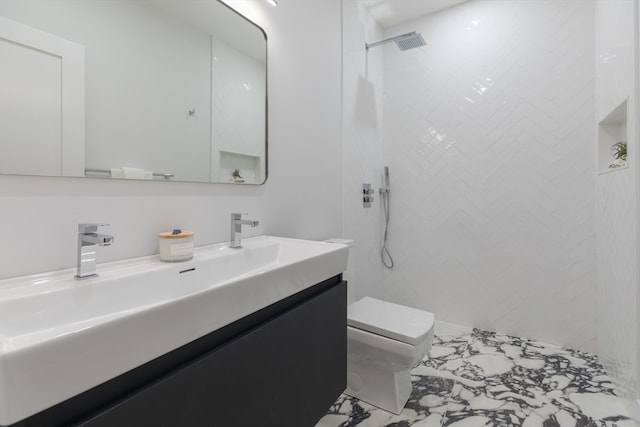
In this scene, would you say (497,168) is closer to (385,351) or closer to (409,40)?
(409,40)

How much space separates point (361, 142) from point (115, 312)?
6.73 feet

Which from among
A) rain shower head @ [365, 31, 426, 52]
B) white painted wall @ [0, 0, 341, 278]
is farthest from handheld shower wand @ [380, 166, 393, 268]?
rain shower head @ [365, 31, 426, 52]

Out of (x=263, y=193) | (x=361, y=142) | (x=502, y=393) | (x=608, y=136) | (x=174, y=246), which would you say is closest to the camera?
(x=174, y=246)

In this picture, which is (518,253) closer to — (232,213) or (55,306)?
(232,213)

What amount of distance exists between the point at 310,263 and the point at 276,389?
0.40 metres

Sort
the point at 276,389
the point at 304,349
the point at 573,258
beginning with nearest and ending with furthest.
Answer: the point at 276,389 < the point at 304,349 < the point at 573,258

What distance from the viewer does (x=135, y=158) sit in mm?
1109

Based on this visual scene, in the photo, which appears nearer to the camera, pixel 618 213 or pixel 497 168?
pixel 618 213

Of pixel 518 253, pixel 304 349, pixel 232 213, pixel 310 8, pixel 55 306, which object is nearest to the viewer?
pixel 55 306

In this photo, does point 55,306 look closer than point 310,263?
Yes

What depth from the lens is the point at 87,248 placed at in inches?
34.5

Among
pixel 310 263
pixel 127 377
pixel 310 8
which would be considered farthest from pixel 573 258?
pixel 127 377

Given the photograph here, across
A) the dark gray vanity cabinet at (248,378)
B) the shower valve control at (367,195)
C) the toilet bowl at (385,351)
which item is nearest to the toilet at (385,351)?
the toilet bowl at (385,351)

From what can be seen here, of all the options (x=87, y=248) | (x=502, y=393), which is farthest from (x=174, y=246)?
(x=502, y=393)
